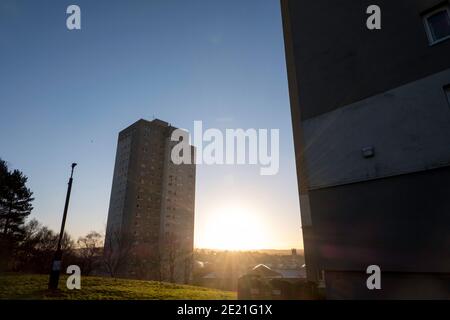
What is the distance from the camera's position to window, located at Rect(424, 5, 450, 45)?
6.06 m

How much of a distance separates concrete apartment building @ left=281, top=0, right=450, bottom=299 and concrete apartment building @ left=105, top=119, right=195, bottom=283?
49393 mm

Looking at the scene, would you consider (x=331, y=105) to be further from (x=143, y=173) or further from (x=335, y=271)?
(x=143, y=173)

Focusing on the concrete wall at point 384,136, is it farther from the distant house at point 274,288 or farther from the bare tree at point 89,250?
the bare tree at point 89,250

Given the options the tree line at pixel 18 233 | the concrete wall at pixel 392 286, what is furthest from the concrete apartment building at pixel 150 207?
the concrete wall at pixel 392 286

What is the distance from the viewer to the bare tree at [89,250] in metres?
39.0

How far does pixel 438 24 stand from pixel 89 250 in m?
50.3

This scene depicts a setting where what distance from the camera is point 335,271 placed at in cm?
634

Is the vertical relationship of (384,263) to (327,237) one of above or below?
below

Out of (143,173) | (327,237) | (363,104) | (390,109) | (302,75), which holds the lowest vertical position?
(327,237)

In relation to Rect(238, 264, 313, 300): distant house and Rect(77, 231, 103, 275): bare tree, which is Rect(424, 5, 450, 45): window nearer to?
Rect(238, 264, 313, 300): distant house

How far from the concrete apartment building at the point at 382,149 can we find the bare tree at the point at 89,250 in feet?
141
